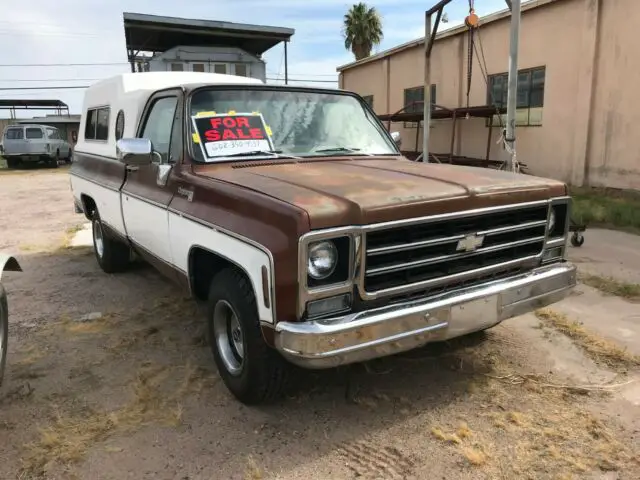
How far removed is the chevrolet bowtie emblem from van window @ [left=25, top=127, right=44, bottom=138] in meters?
24.8

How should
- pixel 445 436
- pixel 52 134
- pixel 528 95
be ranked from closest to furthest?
1. pixel 445 436
2. pixel 528 95
3. pixel 52 134

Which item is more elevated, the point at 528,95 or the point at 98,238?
the point at 528,95

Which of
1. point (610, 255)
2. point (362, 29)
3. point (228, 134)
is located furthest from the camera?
point (362, 29)

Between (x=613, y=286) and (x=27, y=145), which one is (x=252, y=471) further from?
(x=27, y=145)

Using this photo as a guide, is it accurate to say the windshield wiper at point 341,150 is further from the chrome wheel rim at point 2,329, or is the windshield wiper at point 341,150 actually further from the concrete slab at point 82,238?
the concrete slab at point 82,238

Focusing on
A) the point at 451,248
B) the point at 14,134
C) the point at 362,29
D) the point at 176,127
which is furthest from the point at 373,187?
the point at 362,29

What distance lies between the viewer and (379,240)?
8.82ft

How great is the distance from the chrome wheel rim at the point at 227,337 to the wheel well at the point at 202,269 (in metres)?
0.26

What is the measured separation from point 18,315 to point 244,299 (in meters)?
2.96

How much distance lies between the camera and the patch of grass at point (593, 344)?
3666mm

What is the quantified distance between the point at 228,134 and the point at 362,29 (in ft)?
107

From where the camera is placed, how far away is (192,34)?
24.4m

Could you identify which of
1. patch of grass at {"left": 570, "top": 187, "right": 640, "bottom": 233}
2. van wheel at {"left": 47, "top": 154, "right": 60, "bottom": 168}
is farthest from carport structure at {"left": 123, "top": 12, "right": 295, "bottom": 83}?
patch of grass at {"left": 570, "top": 187, "right": 640, "bottom": 233}

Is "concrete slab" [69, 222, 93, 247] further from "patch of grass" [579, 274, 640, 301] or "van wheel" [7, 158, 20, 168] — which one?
A: "van wheel" [7, 158, 20, 168]
